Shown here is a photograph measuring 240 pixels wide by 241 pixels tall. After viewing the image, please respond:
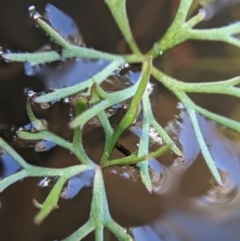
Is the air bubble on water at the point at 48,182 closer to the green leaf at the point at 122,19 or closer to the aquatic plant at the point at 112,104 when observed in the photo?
the aquatic plant at the point at 112,104

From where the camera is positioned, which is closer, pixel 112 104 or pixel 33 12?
pixel 112 104

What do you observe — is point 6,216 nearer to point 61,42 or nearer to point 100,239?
point 100,239

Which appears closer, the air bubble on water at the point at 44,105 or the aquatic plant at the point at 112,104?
the aquatic plant at the point at 112,104

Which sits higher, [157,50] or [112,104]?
[157,50]

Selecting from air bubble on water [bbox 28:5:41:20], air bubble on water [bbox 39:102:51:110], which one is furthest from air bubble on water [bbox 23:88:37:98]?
air bubble on water [bbox 28:5:41:20]

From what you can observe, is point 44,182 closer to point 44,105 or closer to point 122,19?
point 44,105

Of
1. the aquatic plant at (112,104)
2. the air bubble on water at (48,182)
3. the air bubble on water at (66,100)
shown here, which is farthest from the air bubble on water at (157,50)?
the air bubble on water at (48,182)

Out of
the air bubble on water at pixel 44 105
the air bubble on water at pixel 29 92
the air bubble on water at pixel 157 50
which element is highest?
the air bubble on water at pixel 157 50

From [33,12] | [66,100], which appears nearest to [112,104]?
[66,100]
